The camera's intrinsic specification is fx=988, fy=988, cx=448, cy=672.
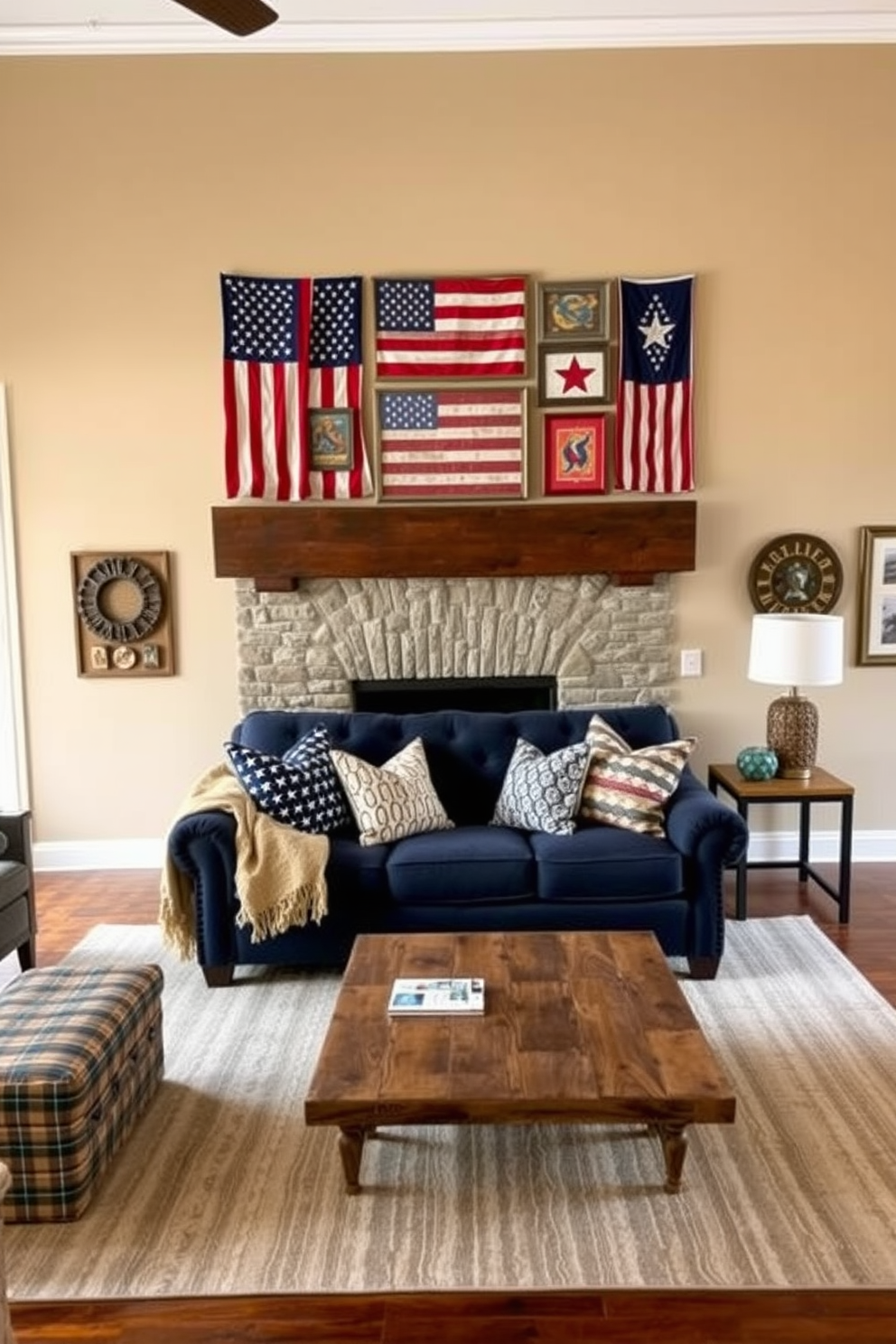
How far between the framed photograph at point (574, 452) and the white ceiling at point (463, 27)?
1.74m

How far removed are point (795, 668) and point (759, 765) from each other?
47 cm

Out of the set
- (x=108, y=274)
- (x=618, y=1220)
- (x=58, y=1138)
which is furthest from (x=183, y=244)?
(x=618, y=1220)

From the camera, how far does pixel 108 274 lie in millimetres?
4844

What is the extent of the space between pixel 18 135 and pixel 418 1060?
15.4 ft

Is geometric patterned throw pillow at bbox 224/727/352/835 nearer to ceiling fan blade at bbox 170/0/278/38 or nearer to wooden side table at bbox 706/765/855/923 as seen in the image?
wooden side table at bbox 706/765/855/923

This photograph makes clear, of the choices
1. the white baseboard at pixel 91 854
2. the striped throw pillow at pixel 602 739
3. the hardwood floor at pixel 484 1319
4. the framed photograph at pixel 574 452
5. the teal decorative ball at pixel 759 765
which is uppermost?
the framed photograph at pixel 574 452

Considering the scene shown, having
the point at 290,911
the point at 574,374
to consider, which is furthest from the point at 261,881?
the point at 574,374

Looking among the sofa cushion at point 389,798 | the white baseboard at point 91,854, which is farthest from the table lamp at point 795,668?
the white baseboard at point 91,854

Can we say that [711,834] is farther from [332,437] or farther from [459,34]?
[459,34]

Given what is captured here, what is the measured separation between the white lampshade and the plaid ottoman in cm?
293

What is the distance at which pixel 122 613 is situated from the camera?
5.04 meters

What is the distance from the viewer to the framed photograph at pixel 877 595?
4.98 metres

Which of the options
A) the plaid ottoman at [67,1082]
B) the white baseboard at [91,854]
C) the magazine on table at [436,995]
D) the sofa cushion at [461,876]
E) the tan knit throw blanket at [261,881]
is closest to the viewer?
the plaid ottoman at [67,1082]

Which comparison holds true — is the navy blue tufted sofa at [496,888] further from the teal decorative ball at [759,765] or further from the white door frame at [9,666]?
the white door frame at [9,666]
